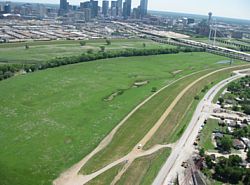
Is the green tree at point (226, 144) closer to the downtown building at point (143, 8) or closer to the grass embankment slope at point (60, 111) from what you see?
the grass embankment slope at point (60, 111)

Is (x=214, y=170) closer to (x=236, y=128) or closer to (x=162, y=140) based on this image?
(x=162, y=140)

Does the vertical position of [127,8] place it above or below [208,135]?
above

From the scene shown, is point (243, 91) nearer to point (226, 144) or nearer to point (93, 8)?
point (226, 144)

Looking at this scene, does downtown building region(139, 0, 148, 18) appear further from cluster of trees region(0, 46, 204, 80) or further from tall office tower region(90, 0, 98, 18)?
cluster of trees region(0, 46, 204, 80)

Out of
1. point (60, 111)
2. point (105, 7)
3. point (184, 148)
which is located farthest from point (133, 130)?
point (105, 7)

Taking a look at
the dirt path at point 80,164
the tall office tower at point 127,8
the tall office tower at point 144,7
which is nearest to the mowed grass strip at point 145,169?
the dirt path at point 80,164
